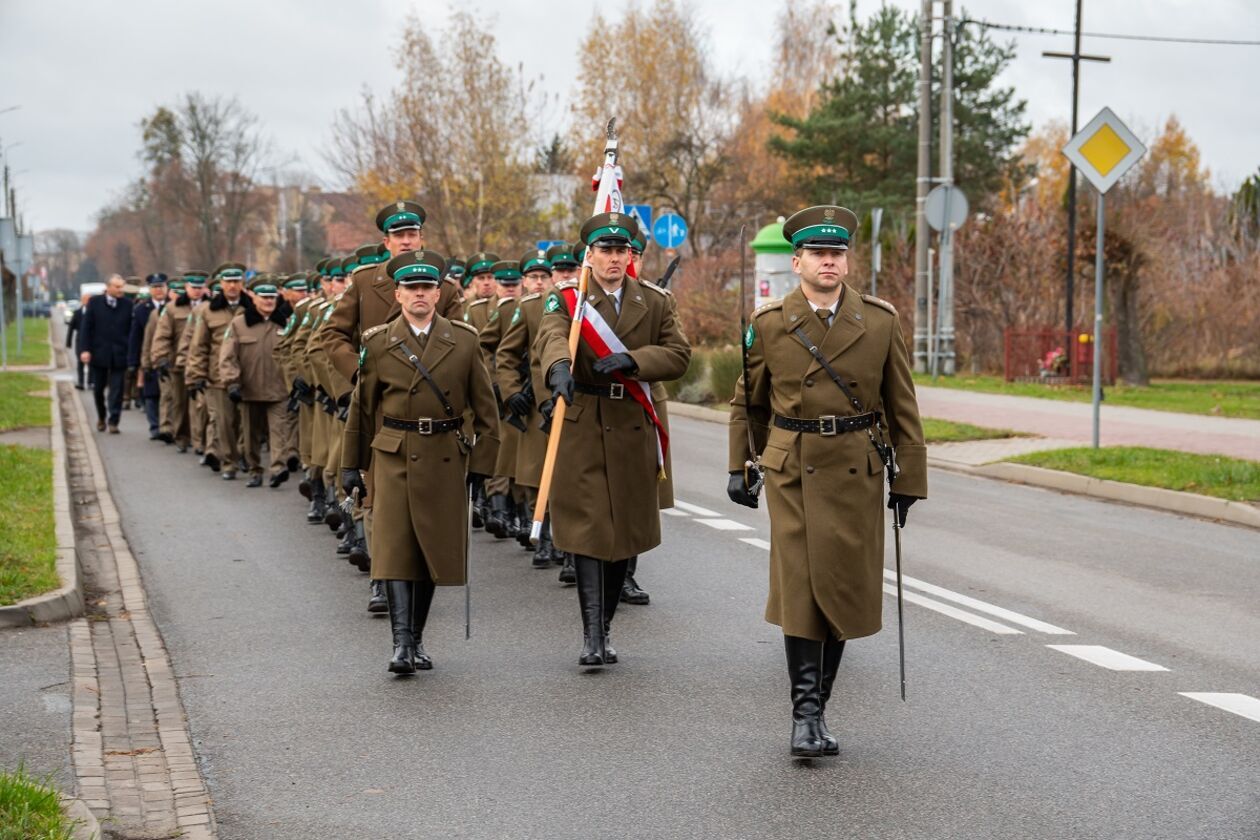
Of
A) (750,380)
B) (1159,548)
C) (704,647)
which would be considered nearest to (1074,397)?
(1159,548)

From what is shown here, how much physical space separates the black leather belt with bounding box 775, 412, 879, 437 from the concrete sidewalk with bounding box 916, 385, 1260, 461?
417 inches

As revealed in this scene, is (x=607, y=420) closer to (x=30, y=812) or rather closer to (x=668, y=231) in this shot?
(x=30, y=812)

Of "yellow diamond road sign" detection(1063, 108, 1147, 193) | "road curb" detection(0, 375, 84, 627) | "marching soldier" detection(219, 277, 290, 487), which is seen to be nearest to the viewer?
"road curb" detection(0, 375, 84, 627)

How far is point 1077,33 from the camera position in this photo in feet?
107

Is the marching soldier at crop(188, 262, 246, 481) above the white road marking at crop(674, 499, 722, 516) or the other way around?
above

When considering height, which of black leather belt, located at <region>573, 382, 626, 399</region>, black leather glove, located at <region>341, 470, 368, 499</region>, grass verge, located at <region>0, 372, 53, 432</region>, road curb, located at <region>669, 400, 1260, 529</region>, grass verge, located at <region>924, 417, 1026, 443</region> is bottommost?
road curb, located at <region>669, 400, 1260, 529</region>

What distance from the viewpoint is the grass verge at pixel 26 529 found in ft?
29.8

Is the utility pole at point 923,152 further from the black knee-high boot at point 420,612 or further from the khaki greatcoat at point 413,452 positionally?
the black knee-high boot at point 420,612

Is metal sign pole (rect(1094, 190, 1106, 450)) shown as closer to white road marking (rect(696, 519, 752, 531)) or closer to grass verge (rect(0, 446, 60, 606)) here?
white road marking (rect(696, 519, 752, 531))

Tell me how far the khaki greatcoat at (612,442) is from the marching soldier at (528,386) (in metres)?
0.41

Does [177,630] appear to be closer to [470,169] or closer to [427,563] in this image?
[427,563]

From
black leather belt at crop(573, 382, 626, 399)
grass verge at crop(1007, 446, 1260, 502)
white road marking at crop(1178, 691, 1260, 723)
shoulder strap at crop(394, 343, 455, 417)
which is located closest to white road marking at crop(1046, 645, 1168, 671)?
white road marking at crop(1178, 691, 1260, 723)

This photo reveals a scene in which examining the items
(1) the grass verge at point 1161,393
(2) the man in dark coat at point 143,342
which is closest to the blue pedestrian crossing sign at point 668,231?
(1) the grass verge at point 1161,393

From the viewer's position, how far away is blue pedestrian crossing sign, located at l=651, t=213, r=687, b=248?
26.2 metres
